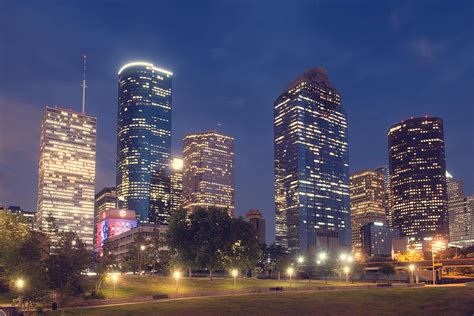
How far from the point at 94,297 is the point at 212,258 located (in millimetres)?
45077

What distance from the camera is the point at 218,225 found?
137250 millimetres

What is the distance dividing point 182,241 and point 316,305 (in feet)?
188

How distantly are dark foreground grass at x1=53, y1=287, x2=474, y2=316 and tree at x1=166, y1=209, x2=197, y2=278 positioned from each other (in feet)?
129

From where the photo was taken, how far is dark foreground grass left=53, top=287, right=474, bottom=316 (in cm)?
7888

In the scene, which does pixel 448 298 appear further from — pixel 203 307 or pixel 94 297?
pixel 94 297

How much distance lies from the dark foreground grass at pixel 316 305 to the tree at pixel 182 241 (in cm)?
3934

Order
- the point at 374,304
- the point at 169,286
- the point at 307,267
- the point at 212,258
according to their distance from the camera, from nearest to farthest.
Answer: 1. the point at 374,304
2. the point at 169,286
3. the point at 212,258
4. the point at 307,267

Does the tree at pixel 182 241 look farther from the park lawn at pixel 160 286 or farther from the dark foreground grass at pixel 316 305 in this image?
the dark foreground grass at pixel 316 305

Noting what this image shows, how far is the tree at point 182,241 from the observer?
5251 inches

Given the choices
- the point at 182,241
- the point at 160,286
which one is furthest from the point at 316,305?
the point at 182,241

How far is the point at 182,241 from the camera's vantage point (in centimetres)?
13800

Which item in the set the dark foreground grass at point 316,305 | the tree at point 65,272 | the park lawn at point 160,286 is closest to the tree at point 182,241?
the park lawn at point 160,286

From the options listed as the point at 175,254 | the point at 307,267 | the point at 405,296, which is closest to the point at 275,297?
the point at 405,296

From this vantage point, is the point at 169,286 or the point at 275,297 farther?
the point at 169,286
